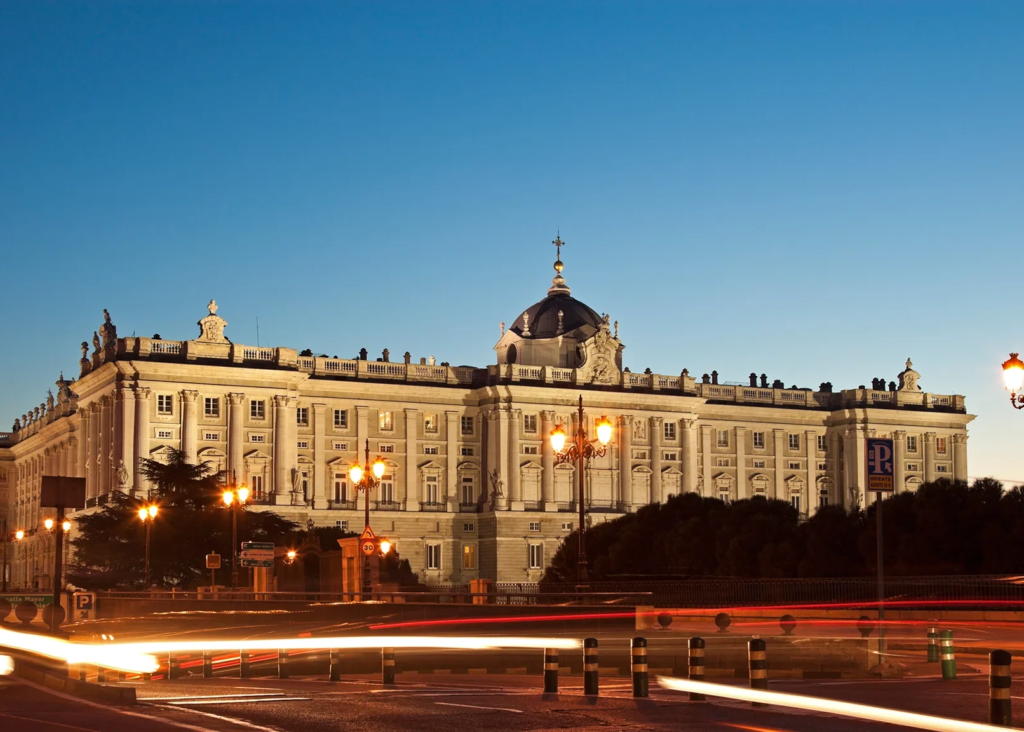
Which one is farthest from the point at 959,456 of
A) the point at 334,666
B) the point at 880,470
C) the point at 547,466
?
the point at 334,666

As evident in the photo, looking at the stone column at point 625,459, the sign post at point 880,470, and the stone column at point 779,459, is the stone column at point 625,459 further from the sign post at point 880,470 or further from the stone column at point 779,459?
the sign post at point 880,470

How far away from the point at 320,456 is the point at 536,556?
18.5 meters

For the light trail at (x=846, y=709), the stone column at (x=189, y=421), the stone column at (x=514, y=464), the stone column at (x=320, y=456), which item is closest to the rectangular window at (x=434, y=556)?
the stone column at (x=514, y=464)

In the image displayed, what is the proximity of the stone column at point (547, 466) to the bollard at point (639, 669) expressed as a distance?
103 m

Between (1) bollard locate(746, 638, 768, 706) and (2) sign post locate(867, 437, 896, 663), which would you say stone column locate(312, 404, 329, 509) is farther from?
(1) bollard locate(746, 638, 768, 706)

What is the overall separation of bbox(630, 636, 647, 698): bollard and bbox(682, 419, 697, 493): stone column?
110664mm

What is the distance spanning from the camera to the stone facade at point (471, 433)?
116 meters

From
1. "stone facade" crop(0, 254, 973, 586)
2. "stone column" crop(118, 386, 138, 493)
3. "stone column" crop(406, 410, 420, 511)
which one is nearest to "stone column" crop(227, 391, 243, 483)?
"stone facade" crop(0, 254, 973, 586)

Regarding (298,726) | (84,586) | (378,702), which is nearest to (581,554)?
(378,702)

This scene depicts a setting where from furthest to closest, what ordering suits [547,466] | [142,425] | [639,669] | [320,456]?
[547,466]
[320,456]
[142,425]
[639,669]

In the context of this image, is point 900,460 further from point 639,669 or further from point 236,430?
point 639,669

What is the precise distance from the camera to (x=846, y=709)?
20.4 metres

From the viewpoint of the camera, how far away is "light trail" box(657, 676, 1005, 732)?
1769cm

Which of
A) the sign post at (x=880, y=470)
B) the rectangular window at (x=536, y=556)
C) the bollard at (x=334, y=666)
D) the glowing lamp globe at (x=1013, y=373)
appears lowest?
the rectangular window at (x=536, y=556)
